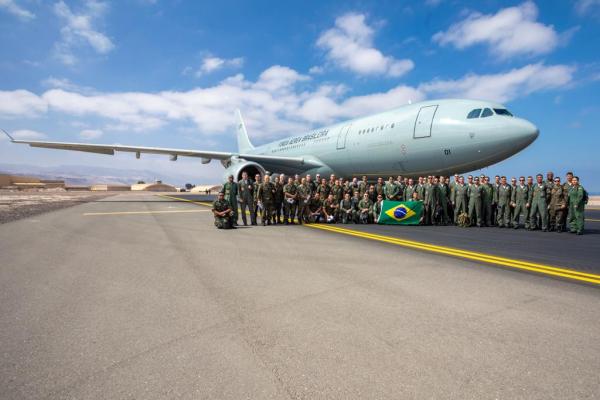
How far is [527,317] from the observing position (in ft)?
9.18

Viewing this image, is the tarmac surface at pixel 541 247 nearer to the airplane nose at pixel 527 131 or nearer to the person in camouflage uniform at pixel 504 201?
the person in camouflage uniform at pixel 504 201

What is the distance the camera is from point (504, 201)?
421 inches

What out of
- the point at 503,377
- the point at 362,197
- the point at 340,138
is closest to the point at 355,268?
the point at 503,377

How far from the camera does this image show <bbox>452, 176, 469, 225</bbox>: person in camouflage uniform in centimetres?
1095

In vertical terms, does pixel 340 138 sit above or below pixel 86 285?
above

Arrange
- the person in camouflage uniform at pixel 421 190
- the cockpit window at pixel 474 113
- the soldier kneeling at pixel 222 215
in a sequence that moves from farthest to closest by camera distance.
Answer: the person in camouflage uniform at pixel 421 190 → the cockpit window at pixel 474 113 → the soldier kneeling at pixel 222 215

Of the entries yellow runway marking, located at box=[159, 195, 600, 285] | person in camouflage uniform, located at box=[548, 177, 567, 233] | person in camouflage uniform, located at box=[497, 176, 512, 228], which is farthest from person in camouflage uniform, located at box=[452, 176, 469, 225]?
yellow runway marking, located at box=[159, 195, 600, 285]

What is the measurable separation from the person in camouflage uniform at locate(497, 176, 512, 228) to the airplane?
861 millimetres

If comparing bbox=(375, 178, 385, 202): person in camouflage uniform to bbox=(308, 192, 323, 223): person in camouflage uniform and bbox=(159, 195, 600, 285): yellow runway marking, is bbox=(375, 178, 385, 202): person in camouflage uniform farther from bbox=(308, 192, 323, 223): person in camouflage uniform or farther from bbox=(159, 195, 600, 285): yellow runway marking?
bbox=(159, 195, 600, 285): yellow runway marking

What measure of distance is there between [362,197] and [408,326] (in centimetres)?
922

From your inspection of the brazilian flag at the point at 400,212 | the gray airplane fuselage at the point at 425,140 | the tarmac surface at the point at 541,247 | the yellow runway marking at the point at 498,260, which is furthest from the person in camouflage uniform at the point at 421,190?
the yellow runway marking at the point at 498,260

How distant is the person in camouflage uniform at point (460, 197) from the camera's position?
35.9 ft

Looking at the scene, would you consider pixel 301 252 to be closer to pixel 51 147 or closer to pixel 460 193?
pixel 460 193

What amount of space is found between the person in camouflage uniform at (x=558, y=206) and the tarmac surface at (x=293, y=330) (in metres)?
6.84
